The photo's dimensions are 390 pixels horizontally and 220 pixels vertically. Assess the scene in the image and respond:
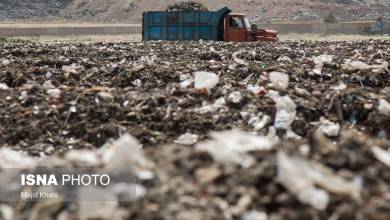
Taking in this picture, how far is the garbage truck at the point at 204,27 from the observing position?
23.4 meters

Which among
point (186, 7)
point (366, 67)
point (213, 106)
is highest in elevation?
point (186, 7)

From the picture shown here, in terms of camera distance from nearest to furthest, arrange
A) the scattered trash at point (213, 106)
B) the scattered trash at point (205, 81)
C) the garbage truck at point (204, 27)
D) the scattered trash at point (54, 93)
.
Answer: the scattered trash at point (213, 106) → the scattered trash at point (54, 93) → the scattered trash at point (205, 81) → the garbage truck at point (204, 27)

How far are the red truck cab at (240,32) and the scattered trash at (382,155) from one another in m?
19.7

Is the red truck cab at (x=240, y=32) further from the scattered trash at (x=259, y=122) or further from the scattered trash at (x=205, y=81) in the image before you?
the scattered trash at (x=259, y=122)

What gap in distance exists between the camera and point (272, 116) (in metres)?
6.10

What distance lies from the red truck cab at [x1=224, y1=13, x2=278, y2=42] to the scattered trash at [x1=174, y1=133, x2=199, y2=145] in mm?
17639

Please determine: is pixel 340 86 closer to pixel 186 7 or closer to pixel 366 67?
pixel 366 67

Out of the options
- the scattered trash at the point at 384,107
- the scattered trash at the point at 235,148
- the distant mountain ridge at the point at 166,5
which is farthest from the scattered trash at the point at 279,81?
the distant mountain ridge at the point at 166,5

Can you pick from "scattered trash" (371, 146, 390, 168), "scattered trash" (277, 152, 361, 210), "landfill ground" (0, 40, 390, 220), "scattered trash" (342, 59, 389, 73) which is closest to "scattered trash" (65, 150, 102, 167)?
"landfill ground" (0, 40, 390, 220)

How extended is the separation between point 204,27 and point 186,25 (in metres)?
0.74

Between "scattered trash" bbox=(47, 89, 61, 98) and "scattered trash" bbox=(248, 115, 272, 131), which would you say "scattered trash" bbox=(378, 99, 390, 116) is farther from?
"scattered trash" bbox=(47, 89, 61, 98)

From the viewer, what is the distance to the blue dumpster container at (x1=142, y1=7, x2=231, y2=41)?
2381 cm

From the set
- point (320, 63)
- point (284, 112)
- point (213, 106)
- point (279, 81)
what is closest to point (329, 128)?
point (284, 112)

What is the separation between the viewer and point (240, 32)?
922 inches
